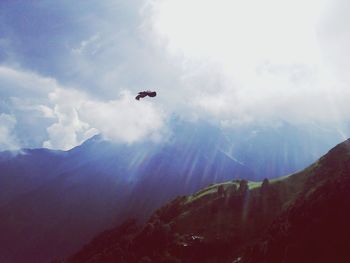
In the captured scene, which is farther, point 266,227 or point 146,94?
point 266,227

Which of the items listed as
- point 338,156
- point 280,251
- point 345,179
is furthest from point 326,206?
point 338,156

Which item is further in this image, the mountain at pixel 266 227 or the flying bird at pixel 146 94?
the mountain at pixel 266 227

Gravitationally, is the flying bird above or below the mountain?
above

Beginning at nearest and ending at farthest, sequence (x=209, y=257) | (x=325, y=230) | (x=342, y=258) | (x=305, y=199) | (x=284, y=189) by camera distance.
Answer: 1. (x=342, y=258)
2. (x=325, y=230)
3. (x=305, y=199)
4. (x=209, y=257)
5. (x=284, y=189)

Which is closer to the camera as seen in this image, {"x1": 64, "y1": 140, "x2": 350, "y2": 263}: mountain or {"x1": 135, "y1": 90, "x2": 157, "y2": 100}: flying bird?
{"x1": 135, "y1": 90, "x2": 157, "y2": 100}: flying bird

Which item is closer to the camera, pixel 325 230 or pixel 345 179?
pixel 325 230

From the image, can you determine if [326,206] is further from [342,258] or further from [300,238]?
[342,258]

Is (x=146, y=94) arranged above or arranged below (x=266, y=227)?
above

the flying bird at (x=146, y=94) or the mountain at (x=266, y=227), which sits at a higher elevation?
the flying bird at (x=146, y=94)
